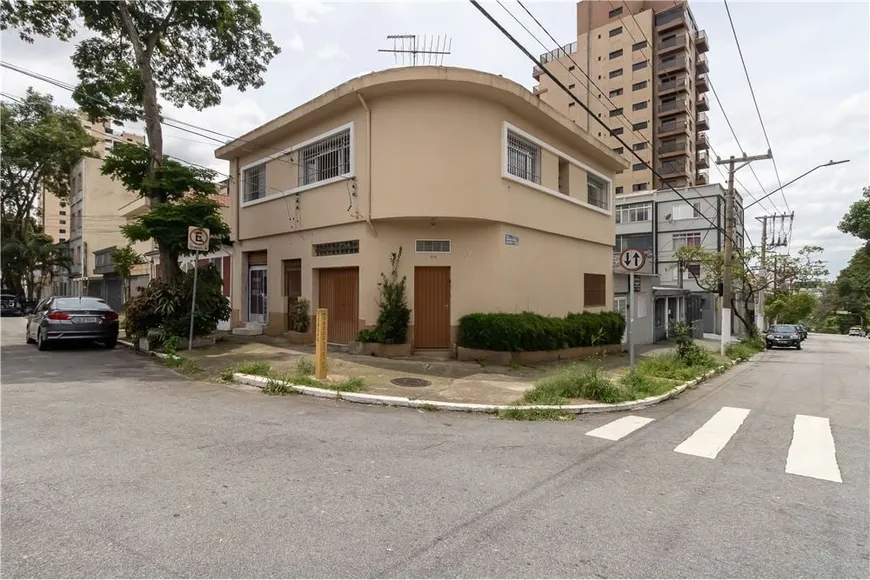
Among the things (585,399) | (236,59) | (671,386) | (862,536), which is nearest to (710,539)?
(862,536)

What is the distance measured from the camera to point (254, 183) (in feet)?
52.9

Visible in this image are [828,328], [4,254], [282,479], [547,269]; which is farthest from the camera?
[828,328]

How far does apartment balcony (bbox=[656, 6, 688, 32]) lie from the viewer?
161ft

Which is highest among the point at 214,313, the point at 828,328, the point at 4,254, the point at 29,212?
the point at 29,212

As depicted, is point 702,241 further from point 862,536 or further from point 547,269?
point 862,536

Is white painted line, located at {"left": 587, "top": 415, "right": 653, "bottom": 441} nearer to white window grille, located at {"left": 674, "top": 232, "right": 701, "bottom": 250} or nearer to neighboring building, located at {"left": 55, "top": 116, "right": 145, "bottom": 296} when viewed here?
white window grille, located at {"left": 674, "top": 232, "right": 701, "bottom": 250}

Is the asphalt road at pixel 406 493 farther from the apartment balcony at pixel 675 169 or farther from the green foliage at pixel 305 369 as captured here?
the apartment balcony at pixel 675 169

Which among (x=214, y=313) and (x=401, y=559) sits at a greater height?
(x=214, y=313)

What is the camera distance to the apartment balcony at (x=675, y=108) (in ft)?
162

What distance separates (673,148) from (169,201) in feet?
170

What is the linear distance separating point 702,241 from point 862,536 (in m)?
38.9

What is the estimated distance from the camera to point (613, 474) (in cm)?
460

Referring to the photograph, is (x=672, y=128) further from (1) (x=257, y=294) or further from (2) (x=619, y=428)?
(2) (x=619, y=428)

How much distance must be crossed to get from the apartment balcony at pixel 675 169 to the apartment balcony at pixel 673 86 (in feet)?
24.3
